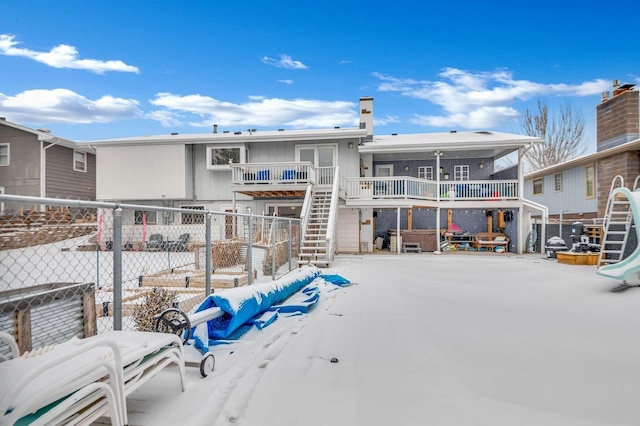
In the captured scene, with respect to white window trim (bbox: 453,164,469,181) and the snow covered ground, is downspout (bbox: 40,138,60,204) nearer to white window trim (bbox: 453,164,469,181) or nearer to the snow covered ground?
the snow covered ground

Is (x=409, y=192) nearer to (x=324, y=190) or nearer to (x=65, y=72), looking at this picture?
(x=324, y=190)

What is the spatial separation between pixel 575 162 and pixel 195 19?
54.8ft

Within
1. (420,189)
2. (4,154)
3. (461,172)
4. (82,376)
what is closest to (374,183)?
(420,189)

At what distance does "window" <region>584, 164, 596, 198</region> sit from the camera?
570 inches

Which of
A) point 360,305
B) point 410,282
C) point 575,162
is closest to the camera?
point 360,305

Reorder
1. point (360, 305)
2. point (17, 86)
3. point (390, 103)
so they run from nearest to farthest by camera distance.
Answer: point (17, 86) < point (360, 305) < point (390, 103)

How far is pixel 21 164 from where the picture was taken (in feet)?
55.7

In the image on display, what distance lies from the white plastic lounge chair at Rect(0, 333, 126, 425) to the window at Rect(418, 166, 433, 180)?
669 inches

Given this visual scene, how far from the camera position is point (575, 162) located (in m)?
15.1

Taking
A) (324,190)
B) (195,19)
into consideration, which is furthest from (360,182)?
(195,19)

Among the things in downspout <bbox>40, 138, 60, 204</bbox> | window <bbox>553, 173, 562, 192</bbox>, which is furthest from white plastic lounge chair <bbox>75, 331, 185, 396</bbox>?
window <bbox>553, 173, 562, 192</bbox>

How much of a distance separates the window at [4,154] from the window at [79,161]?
2765 millimetres

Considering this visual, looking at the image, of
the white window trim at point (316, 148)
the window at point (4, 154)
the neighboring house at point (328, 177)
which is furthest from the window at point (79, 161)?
the white window trim at point (316, 148)

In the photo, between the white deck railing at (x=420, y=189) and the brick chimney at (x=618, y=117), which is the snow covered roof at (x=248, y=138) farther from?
the brick chimney at (x=618, y=117)
